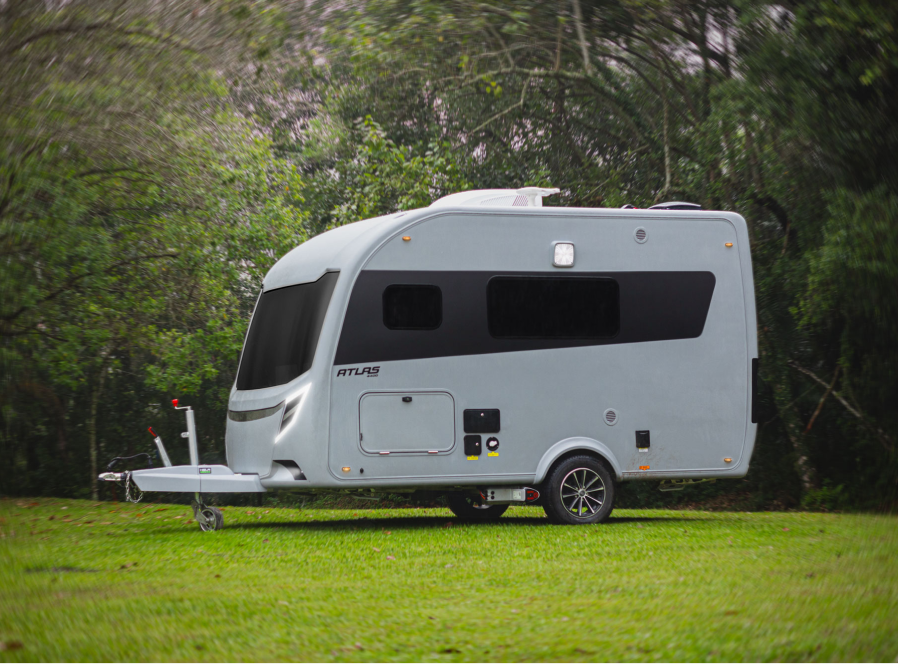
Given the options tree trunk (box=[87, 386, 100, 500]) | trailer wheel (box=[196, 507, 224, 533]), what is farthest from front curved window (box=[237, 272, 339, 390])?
tree trunk (box=[87, 386, 100, 500])

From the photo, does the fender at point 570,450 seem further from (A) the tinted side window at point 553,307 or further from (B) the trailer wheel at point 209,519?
(B) the trailer wheel at point 209,519

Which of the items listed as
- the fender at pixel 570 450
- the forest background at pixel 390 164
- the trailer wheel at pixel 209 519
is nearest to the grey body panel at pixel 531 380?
the fender at pixel 570 450

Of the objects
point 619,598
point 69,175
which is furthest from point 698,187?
point 619,598

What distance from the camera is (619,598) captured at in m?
6.82

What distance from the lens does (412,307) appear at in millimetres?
10461

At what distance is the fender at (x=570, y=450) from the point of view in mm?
10758

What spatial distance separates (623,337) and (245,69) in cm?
756

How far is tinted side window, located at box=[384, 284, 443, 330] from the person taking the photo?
10375 millimetres

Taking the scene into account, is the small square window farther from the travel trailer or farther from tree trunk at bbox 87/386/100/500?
tree trunk at bbox 87/386/100/500

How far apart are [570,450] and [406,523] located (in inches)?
81.9

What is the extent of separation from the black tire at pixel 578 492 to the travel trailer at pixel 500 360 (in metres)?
0.02

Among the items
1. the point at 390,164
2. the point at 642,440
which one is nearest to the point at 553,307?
the point at 642,440

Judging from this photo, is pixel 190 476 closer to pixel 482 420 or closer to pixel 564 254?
pixel 482 420

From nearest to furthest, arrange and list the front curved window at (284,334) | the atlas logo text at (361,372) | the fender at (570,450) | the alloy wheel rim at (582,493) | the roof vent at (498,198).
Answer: the atlas logo text at (361,372) → the front curved window at (284,334) → the fender at (570,450) → the alloy wheel rim at (582,493) → the roof vent at (498,198)
